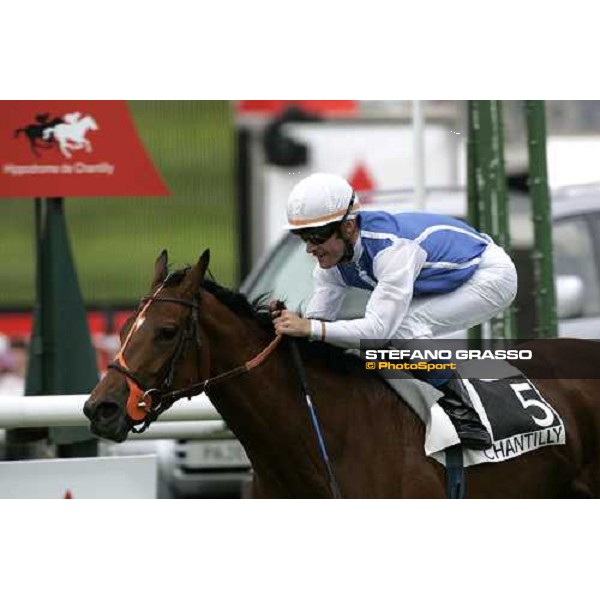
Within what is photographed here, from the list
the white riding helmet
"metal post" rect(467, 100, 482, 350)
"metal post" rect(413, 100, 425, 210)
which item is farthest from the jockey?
"metal post" rect(467, 100, 482, 350)

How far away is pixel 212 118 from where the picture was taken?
5734 millimetres

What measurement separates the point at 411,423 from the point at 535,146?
2138 mm

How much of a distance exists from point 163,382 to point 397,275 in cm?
98

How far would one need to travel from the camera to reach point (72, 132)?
578 cm

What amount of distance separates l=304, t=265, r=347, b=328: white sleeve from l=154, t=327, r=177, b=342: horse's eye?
739 millimetres

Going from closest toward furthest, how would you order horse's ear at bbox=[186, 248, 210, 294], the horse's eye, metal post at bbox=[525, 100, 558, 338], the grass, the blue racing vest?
the horse's eye
horse's ear at bbox=[186, 248, 210, 294]
the blue racing vest
the grass
metal post at bbox=[525, 100, 558, 338]

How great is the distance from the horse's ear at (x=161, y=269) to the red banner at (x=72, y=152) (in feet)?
2.16

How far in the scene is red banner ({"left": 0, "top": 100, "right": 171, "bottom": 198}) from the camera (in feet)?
18.6

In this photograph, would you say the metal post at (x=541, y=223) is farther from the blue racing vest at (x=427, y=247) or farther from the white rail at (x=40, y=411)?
the white rail at (x=40, y=411)

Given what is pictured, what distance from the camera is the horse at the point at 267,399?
16.3ft

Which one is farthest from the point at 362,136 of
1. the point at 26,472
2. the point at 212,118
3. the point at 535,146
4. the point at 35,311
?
the point at 26,472

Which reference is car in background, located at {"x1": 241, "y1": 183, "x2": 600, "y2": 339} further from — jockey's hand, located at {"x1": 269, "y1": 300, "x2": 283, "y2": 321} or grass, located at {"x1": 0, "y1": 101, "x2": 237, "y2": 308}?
jockey's hand, located at {"x1": 269, "y1": 300, "x2": 283, "y2": 321}

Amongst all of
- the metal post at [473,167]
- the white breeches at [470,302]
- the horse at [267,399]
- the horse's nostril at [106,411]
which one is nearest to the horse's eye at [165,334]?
the horse at [267,399]

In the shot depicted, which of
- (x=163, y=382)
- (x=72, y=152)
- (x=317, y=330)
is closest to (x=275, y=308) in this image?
(x=317, y=330)
